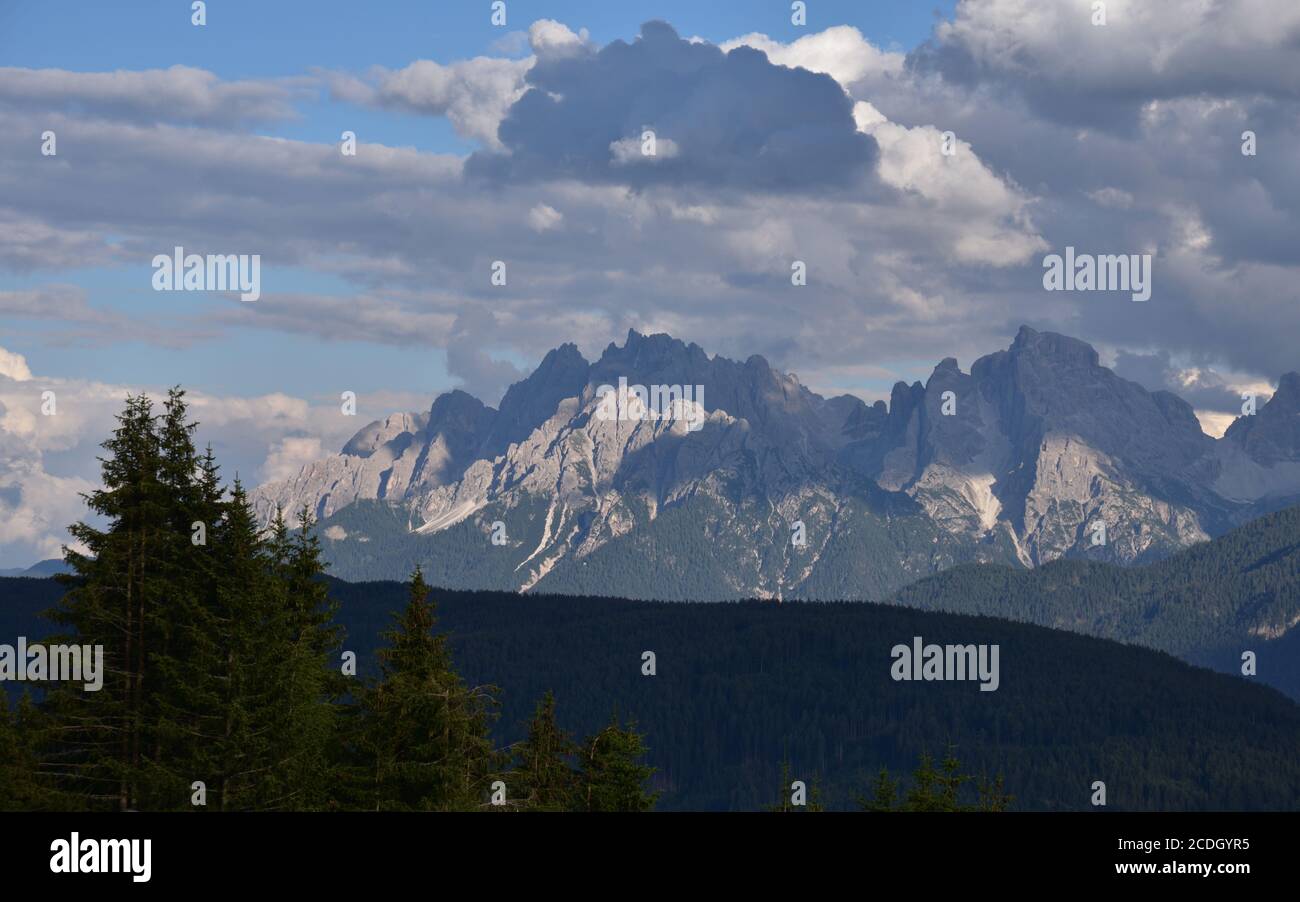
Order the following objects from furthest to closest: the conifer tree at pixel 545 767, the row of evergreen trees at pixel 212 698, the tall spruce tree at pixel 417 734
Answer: the conifer tree at pixel 545 767
the tall spruce tree at pixel 417 734
the row of evergreen trees at pixel 212 698

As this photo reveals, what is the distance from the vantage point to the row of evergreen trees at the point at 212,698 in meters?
52.4

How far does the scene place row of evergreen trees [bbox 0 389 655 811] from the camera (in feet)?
172

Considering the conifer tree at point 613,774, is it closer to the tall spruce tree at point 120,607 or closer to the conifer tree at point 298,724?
the conifer tree at point 298,724

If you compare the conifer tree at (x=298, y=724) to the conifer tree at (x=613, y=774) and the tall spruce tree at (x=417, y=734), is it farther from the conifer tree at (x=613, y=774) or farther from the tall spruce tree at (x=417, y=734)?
the conifer tree at (x=613, y=774)

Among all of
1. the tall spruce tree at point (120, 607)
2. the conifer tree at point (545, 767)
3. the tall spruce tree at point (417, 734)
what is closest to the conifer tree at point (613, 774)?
the conifer tree at point (545, 767)

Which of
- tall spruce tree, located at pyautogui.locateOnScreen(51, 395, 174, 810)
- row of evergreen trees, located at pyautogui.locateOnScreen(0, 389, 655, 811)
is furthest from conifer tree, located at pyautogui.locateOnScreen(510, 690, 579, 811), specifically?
tall spruce tree, located at pyautogui.locateOnScreen(51, 395, 174, 810)

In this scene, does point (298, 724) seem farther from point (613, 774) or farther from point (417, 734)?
point (613, 774)

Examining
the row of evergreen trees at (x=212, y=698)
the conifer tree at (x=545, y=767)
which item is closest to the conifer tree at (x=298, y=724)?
the row of evergreen trees at (x=212, y=698)

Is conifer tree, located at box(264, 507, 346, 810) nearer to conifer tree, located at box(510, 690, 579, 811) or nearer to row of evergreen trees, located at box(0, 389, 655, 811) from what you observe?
row of evergreen trees, located at box(0, 389, 655, 811)

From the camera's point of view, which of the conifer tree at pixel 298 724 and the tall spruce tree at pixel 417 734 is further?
the tall spruce tree at pixel 417 734

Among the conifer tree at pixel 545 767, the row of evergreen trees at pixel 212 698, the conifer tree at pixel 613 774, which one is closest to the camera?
the row of evergreen trees at pixel 212 698

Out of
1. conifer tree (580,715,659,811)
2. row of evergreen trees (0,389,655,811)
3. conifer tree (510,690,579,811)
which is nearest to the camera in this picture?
row of evergreen trees (0,389,655,811)
